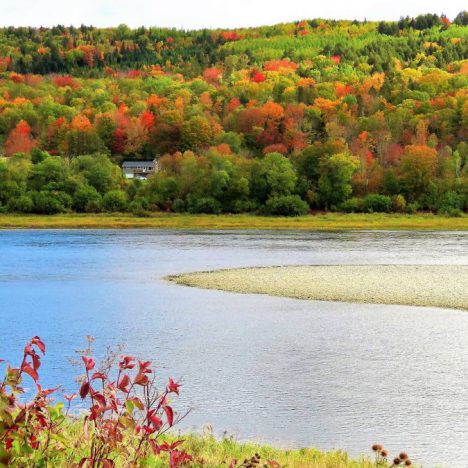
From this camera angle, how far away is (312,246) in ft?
219

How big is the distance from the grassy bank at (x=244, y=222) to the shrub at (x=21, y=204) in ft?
7.53

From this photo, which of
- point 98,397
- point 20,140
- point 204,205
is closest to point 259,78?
point 20,140

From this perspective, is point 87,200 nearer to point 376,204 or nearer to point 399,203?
point 376,204

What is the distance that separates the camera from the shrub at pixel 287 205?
340 ft

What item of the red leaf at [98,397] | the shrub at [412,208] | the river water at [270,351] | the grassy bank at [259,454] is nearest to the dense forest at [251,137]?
the shrub at [412,208]

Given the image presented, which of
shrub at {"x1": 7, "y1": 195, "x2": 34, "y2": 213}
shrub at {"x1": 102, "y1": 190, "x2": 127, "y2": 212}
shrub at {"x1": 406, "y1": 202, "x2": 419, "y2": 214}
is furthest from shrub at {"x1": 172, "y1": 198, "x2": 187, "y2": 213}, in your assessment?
shrub at {"x1": 406, "y1": 202, "x2": 419, "y2": 214}

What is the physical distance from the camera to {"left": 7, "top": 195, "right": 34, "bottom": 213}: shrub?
108 m

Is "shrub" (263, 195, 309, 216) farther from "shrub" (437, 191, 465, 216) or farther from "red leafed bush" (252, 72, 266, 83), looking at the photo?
"red leafed bush" (252, 72, 266, 83)

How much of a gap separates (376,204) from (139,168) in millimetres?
48469

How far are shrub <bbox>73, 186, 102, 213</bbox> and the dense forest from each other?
0.58 feet

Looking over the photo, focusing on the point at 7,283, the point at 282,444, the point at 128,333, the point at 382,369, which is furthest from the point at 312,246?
the point at 282,444

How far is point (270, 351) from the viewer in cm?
2345

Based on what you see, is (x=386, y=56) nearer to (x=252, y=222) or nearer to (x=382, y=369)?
(x=252, y=222)

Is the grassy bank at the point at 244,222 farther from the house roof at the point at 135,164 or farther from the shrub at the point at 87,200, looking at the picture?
the house roof at the point at 135,164
